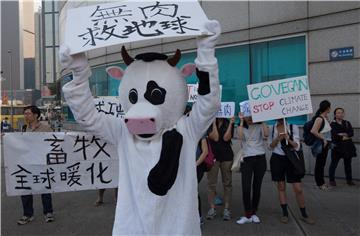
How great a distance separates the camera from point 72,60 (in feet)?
10.1

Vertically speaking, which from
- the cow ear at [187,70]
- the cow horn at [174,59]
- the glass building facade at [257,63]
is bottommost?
the cow ear at [187,70]

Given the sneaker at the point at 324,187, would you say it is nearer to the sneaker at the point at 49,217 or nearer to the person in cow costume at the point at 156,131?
the sneaker at the point at 49,217

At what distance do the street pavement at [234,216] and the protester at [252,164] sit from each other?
27 centimetres

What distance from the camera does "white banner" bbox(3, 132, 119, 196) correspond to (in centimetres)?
538

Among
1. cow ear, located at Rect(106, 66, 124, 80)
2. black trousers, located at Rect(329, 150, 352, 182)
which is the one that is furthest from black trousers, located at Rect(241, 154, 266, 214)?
cow ear, located at Rect(106, 66, 124, 80)

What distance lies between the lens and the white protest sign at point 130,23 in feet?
9.80

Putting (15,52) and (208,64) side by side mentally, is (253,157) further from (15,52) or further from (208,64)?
(15,52)

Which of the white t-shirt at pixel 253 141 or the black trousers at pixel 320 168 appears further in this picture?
the black trousers at pixel 320 168

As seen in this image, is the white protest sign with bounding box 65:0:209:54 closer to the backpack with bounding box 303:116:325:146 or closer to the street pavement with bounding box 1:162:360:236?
the street pavement with bounding box 1:162:360:236

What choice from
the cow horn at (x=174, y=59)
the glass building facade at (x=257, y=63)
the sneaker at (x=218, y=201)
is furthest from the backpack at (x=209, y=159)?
the glass building facade at (x=257, y=63)

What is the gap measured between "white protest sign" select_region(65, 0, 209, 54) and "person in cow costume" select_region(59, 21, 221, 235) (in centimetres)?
14

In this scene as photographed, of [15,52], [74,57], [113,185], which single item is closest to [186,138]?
[74,57]

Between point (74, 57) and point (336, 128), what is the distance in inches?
299

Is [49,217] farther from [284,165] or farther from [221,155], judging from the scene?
[284,165]
